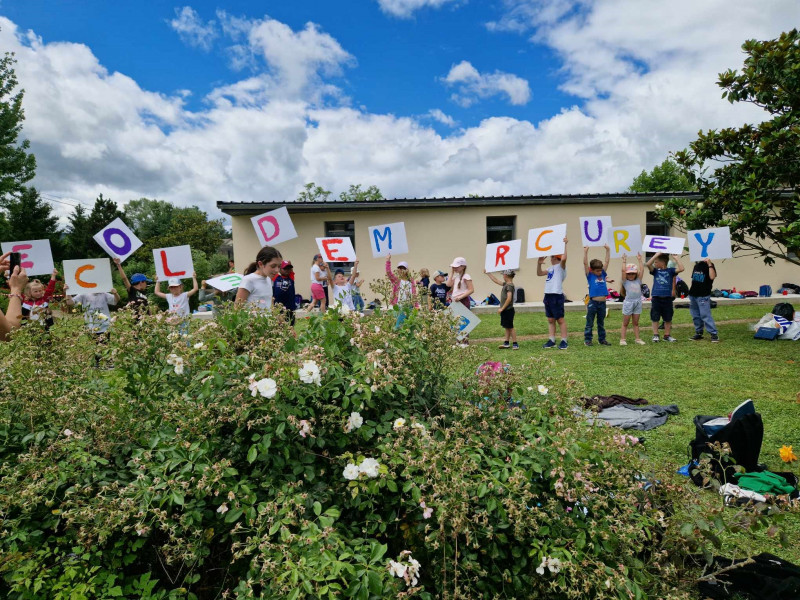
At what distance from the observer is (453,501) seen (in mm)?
1684

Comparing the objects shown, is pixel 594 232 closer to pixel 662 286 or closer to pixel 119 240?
pixel 662 286

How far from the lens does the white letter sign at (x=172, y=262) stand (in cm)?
818

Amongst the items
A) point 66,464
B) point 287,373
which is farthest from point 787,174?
point 66,464

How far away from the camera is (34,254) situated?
765 centimetres

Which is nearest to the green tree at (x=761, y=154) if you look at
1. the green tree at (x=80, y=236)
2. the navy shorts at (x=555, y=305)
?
the navy shorts at (x=555, y=305)

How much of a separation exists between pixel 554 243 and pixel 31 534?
9148 millimetres

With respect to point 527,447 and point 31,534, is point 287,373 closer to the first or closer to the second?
point 527,447

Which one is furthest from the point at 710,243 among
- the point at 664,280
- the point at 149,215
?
the point at 149,215

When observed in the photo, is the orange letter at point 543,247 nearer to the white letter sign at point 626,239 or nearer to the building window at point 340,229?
the white letter sign at point 626,239

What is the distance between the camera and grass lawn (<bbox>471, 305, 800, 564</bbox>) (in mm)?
4297

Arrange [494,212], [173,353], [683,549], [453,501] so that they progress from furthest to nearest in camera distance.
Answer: [494,212] < [173,353] < [683,549] < [453,501]

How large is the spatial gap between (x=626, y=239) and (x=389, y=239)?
5317 mm

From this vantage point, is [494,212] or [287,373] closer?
[287,373]

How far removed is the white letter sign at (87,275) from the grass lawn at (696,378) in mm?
6050
